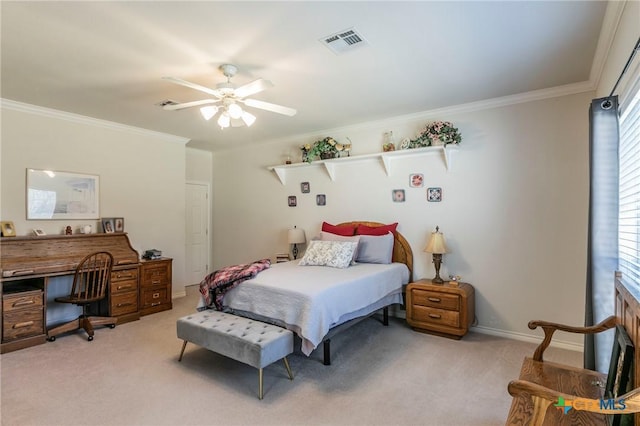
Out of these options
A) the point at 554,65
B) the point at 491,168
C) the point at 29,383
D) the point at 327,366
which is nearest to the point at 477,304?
the point at 491,168

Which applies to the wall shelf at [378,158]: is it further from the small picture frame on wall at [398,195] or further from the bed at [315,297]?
the bed at [315,297]

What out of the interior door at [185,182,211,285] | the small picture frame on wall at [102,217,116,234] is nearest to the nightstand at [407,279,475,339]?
the small picture frame on wall at [102,217,116,234]

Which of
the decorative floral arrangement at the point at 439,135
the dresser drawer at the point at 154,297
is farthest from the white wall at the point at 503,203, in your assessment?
the dresser drawer at the point at 154,297

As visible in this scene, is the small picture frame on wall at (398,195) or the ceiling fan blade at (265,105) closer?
the ceiling fan blade at (265,105)

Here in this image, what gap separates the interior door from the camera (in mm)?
6285

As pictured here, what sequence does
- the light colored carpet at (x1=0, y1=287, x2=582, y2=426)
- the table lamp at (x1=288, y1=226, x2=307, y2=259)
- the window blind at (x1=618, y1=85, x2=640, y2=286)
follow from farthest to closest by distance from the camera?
the table lamp at (x1=288, y1=226, x2=307, y2=259) → the light colored carpet at (x1=0, y1=287, x2=582, y2=426) → the window blind at (x1=618, y1=85, x2=640, y2=286)

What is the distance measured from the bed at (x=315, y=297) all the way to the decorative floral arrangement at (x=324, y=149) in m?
1.74

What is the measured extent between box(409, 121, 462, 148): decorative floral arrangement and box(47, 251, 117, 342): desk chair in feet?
13.0

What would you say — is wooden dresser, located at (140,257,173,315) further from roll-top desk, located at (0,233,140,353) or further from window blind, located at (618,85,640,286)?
window blind, located at (618,85,640,286)

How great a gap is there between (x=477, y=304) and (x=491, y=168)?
1559 millimetres

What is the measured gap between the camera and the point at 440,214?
4164 millimetres

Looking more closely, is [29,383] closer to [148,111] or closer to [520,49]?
[148,111]

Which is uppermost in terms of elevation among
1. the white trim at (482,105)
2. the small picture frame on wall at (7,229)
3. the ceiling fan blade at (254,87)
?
the white trim at (482,105)

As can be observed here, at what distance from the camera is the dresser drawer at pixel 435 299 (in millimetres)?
3611
